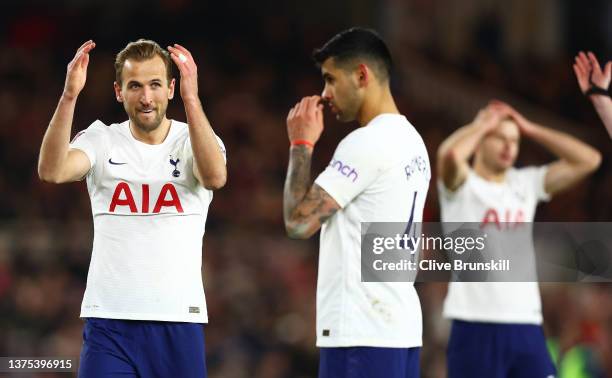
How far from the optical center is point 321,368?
217 inches

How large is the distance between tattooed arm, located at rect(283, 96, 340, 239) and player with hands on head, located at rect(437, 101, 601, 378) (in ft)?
6.71

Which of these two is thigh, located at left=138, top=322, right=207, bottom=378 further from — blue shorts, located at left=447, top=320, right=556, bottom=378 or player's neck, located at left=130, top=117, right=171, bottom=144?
blue shorts, located at left=447, top=320, right=556, bottom=378

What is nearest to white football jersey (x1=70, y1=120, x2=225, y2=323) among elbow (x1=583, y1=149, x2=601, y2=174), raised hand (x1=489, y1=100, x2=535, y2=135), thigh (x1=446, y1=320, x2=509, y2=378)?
thigh (x1=446, y1=320, x2=509, y2=378)

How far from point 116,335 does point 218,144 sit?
0.99 m

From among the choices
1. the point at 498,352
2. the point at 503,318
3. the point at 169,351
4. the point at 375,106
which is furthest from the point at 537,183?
the point at 169,351

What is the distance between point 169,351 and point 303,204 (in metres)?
0.96

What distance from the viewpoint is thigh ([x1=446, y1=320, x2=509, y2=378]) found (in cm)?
725

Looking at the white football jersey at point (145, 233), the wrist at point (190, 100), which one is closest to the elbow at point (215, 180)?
the white football jersey at point (145, 233)

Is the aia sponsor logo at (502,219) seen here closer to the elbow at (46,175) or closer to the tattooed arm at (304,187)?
the tattooed arm at (304,187)

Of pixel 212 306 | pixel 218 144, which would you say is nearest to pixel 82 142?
pixel 218 144

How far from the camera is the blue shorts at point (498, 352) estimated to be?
7.20 m

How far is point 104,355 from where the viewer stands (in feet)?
16.9

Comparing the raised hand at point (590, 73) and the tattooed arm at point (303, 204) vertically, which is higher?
the raised hand at point (590, 73)

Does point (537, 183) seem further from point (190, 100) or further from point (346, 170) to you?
point (190, 100)
